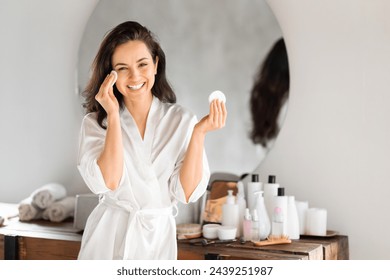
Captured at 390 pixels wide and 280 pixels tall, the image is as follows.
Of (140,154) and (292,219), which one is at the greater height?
(140,154)

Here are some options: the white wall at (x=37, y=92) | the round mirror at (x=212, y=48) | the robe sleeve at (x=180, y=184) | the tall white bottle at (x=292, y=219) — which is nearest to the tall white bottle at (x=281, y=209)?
the tall white bottle at (x=292, y=219)

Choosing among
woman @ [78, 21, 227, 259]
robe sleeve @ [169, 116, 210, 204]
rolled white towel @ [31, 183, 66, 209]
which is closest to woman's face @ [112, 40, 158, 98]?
woman @ [78, 21, 227, 259]

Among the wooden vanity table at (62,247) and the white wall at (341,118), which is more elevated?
the white wall at (341,118)

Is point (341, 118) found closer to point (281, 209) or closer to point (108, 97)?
point (281, 209)

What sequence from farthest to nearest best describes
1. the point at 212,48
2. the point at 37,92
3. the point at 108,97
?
the point at 212,48, the point at 37,92, the point at 108,97

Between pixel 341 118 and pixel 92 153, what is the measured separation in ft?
2.06

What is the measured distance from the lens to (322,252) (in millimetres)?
1472

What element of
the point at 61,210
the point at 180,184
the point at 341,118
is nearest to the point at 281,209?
the point at 341,118

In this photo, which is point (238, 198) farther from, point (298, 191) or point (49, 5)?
point (49, 5)

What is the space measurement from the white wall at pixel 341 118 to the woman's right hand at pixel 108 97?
561 mm

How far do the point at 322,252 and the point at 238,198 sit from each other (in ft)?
0.86

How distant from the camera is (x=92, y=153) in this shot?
1.16 m

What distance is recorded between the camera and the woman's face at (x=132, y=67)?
3.91 feet

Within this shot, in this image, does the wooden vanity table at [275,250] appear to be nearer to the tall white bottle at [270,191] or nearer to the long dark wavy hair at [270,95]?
the tall white bottle at [270,191]
